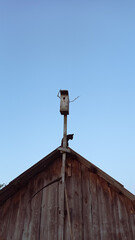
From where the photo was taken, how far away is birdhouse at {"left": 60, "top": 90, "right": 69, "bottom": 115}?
5.78m

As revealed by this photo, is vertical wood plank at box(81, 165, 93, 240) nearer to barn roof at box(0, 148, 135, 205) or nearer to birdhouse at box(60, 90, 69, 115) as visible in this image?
barn roof at box(0, 148, 135, 205)

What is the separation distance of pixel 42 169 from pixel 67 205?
1168mm

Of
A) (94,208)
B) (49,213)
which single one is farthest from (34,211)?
(94,208)

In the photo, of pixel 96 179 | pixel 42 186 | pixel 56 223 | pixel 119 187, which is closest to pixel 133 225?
pixel 119 187

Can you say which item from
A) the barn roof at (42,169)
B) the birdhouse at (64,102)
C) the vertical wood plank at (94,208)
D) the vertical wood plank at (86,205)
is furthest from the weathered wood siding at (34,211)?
the birdhouse at (64,102)

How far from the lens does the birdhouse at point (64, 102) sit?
5.78 metres

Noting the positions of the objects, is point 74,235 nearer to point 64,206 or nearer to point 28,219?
point 64,206

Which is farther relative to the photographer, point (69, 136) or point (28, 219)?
point (69, 136)

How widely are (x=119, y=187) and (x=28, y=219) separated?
87.9 inches

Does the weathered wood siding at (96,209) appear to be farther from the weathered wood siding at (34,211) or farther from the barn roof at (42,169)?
the weathered wood siding at (34,211)

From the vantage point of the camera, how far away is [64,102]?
19.5ft

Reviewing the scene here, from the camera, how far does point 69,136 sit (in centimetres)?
551

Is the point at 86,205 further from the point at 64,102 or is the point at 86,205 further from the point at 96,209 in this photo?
the point at 64,102

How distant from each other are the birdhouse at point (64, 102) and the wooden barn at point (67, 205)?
1.13m
